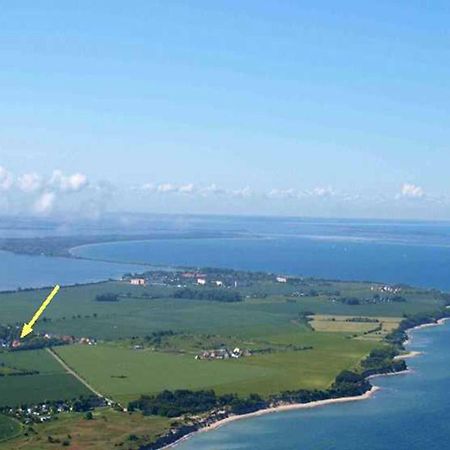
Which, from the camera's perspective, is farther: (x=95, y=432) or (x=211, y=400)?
(x=211, y=400)

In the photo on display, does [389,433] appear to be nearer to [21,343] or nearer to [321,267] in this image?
[21,343]

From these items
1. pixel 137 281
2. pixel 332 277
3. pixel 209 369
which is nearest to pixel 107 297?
pixel 137 281

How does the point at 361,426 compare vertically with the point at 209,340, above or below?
below

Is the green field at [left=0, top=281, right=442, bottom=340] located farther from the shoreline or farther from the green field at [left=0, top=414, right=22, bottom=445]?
the green field at [left=0, top=414, right=22, bottom=445]

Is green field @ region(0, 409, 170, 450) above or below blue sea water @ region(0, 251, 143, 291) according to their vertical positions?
below

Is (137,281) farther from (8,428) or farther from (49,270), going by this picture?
(8,428)

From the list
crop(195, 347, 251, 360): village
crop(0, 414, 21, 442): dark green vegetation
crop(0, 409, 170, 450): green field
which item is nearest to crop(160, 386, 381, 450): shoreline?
crop(0, 409, 170, 450): green field
